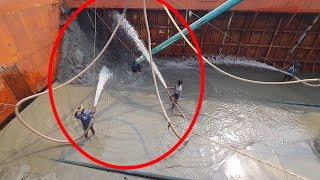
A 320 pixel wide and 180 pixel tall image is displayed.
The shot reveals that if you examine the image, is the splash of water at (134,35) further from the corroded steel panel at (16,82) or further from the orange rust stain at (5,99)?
the orange rust stain at (5,99)

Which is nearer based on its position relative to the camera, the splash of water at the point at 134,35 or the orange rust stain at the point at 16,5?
the orange rust stain at the point at 16,5

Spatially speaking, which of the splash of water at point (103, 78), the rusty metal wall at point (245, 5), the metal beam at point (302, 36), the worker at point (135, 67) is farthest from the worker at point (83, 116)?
the metal beam at point (302, 36)

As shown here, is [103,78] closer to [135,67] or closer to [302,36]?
[135,67]

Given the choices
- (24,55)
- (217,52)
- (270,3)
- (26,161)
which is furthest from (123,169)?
(270,3)

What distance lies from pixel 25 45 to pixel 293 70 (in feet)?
32.8

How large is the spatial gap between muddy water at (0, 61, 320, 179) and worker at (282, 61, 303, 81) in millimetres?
533

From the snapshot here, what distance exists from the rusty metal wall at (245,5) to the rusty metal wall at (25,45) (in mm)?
1496

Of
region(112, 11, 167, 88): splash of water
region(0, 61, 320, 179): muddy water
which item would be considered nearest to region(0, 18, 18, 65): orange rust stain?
region(0, 61, 320, 179): muddy water

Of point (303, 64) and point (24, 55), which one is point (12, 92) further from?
point (303, 64)

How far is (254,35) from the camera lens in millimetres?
9586

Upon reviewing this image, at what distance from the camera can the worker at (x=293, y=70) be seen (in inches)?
362

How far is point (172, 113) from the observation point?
7.82m

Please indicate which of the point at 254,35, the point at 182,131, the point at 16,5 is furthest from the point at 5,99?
the point at 254,35

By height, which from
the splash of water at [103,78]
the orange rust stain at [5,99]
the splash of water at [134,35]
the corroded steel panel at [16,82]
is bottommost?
the orange rust stain at [5,99]
